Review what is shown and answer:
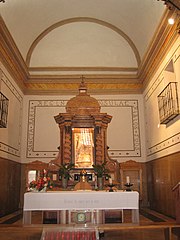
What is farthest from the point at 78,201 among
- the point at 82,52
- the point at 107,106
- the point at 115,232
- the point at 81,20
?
the point at 81,20

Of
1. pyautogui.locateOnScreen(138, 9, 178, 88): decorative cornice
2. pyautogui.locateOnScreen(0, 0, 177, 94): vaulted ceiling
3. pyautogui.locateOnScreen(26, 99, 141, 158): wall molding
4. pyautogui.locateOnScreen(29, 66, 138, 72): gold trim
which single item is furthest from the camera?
pyautogui.locateOnScreen(29, 66, 138, 72): gold trim

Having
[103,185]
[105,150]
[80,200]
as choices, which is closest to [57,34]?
[105,150]

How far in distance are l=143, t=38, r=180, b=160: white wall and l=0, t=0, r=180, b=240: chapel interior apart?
3 centimetres

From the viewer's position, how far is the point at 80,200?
16.9 ft

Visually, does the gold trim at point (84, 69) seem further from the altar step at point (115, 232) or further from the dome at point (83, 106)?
the altar step at point (115, 232)

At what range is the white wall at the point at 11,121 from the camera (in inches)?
321

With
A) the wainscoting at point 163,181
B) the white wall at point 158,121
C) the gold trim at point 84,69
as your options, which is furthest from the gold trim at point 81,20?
the wainscoting at point 163,181

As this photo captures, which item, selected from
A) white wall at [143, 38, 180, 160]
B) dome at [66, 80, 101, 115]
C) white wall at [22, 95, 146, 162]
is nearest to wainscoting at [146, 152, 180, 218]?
white wall at [143, 38, 180, 160]

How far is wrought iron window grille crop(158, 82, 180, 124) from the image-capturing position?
22.4 feet

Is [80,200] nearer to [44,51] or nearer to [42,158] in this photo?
[42,158]

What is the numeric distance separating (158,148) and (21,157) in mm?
4864

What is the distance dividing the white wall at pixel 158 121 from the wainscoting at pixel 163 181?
0.78ft

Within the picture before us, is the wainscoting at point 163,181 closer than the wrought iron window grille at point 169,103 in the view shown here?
No

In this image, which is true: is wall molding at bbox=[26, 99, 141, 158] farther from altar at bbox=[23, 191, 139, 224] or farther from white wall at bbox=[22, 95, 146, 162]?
altar at bbox=[23, 191, 139, 224]
